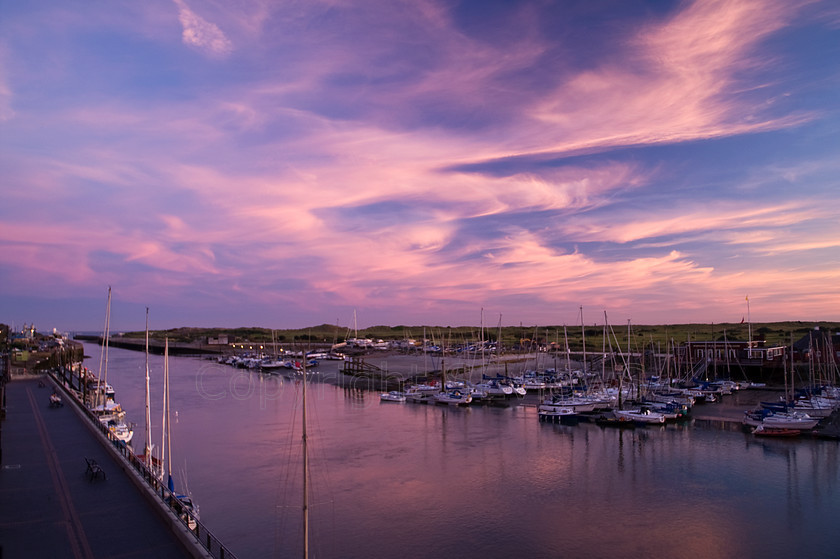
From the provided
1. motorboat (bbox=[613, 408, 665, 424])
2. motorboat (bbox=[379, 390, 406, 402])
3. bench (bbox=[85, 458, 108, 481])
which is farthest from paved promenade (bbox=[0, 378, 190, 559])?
motorboat (bbox=[613, 408, 665, 424])

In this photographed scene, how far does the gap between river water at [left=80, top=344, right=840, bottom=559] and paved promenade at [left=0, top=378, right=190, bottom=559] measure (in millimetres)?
5484

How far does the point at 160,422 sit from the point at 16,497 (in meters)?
32.6

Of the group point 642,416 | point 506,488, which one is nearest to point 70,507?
point 506,488

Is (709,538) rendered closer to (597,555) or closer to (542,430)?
(597,555)

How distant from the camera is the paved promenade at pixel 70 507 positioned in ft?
53.2

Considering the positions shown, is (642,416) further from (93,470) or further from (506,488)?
(93,470)

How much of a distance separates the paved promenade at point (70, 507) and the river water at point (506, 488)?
18.0 feet

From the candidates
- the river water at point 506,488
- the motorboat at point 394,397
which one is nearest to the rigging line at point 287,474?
the river water at point 506,488

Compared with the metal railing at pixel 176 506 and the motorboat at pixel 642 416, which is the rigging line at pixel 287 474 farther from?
the motorboat at pixel 642 416

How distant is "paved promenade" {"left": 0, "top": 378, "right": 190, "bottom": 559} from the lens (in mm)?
16203

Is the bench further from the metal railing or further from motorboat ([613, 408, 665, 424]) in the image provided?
motorboat ([613, 408, 665, 424])

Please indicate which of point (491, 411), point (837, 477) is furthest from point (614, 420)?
point (837, 477)

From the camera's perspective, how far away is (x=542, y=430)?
49.8 metres

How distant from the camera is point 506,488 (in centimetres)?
3203
